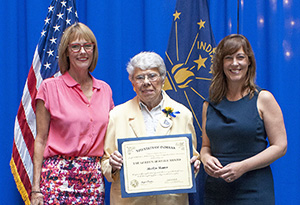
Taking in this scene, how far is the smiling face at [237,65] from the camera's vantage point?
76.0 inches

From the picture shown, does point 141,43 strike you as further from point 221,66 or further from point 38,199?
point 38,199

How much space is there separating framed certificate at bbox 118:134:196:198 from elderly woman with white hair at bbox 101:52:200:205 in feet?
0.46

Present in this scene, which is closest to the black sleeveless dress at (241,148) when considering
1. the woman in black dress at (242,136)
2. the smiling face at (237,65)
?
the woman in black dress at (242,136)

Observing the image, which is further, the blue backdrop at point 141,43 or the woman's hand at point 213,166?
the blue backdrop at point 141,43

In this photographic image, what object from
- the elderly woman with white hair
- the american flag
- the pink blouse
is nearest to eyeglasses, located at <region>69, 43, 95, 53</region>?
the pink blouse

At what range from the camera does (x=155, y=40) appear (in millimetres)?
3057

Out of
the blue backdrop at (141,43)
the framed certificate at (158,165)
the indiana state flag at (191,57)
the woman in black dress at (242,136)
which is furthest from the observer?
the blue backdrop at (141,43)

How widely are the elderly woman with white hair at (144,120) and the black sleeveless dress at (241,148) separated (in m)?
0.17

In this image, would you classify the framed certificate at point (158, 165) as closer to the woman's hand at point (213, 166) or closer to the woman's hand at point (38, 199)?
the woman's hand at point (213, 166)

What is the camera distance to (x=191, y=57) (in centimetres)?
257

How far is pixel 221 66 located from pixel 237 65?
12 centimetres

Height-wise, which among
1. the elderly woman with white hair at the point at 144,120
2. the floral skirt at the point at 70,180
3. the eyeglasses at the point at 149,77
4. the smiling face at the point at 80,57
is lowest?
the floral skirt at the point at 70,180

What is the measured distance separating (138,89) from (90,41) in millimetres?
443

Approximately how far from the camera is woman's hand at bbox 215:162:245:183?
1.82 meters
